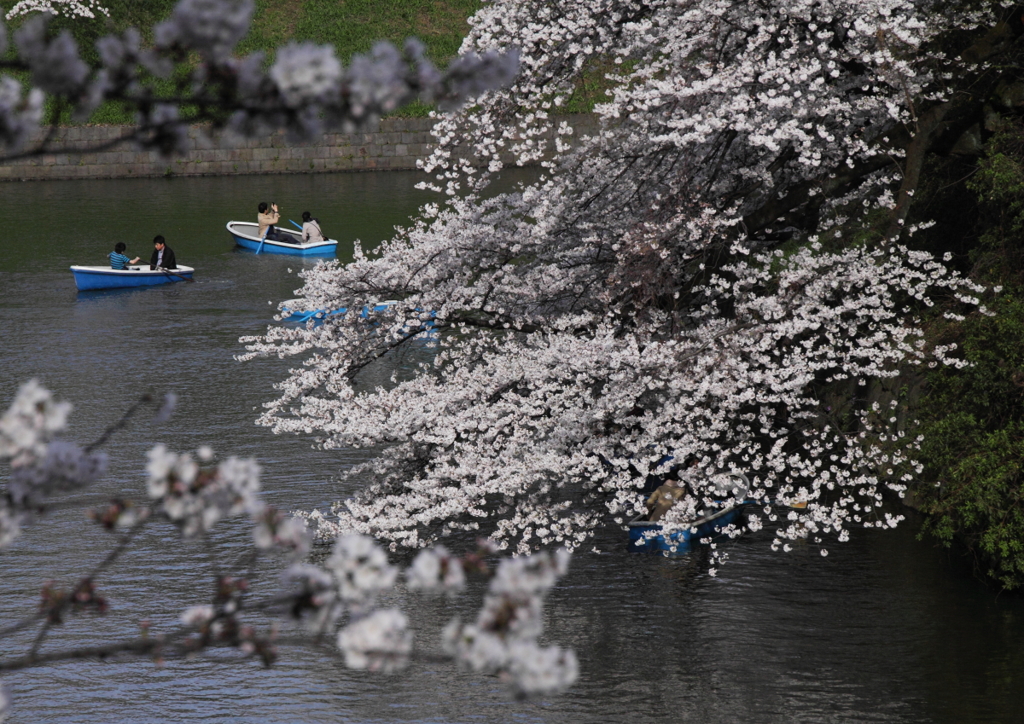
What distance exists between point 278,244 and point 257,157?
61.1ft

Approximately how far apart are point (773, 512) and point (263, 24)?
47430 mm

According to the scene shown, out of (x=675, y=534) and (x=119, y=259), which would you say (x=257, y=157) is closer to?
(x=119, y=259)

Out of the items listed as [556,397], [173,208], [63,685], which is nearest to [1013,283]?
[556,397]

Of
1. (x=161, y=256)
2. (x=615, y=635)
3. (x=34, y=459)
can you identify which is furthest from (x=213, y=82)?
(x=161, y=256)

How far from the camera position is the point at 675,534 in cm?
1195

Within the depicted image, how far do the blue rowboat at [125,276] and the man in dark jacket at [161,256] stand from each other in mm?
132

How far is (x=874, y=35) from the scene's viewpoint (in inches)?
414

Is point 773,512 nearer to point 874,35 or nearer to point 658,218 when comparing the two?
point 658,218

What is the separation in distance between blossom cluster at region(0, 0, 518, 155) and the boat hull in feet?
29.8

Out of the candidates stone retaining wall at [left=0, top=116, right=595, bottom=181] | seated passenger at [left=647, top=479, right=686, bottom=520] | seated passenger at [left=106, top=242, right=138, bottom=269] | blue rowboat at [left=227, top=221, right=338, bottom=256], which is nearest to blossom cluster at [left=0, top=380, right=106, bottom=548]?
seated passenger at [left=647, top=479, right=686, bottom=520]

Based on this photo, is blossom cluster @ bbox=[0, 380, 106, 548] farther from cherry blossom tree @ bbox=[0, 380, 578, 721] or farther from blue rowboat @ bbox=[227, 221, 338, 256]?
blue rowboat @ bbox=[227, 221, 338, 256]

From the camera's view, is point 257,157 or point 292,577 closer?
point 292,577

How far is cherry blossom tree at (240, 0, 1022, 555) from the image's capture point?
34.8 ft

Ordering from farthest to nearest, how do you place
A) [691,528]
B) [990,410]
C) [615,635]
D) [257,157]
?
[257,157]
[691,528]
[990,410]
[615,635]
